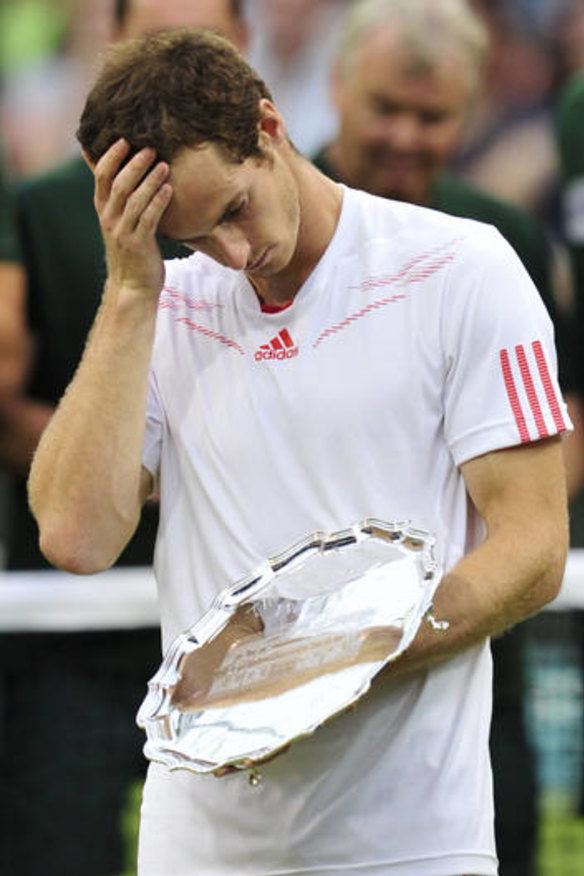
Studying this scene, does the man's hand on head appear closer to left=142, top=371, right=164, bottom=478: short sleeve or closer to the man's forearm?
left=142, top=371, right=164, bottom=478: short sleeve

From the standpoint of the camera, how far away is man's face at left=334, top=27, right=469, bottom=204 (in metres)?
4.51

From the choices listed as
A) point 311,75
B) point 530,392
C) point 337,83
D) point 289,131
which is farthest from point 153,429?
point 311,75

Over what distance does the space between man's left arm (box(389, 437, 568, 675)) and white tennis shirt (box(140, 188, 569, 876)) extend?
41mm

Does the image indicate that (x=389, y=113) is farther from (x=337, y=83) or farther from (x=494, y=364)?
(x=494, y=364)

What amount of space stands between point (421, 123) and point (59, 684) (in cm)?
152

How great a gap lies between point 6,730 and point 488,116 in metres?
2.35

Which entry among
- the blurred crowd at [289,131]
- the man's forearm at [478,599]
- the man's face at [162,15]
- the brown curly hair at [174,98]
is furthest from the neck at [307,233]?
the man's face at [162,15]

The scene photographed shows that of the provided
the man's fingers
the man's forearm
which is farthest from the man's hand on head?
the man's forearm

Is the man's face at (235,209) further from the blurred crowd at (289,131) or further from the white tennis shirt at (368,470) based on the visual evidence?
the blurred crowd at (289,131)

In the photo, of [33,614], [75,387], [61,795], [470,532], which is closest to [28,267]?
[33,614]

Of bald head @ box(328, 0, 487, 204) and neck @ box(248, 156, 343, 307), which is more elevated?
neck @ box(248, 156, 343, 307)

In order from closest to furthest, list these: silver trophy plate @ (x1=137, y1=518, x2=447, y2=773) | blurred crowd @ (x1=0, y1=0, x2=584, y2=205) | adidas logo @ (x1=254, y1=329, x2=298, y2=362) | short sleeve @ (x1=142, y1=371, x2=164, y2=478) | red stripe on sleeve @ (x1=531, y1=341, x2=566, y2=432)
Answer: silver trophy plate @ (x1=137, y1=518, x2=447, y2=773) → red stripe on sleeve @ (x1=531, y1=341, x2=566, y2=432) → adidas logo @ (x1=254, y1=329, x2=298, y2=362) → short sleeve @ (x1=142, y1=371, x2=164, y2=478) → blurred crowd @ (x1=0, y1=0, x2=584, y2=205)

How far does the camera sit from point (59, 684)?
4.36 m

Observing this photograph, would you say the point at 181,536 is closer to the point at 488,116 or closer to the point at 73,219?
the point at 73,219
